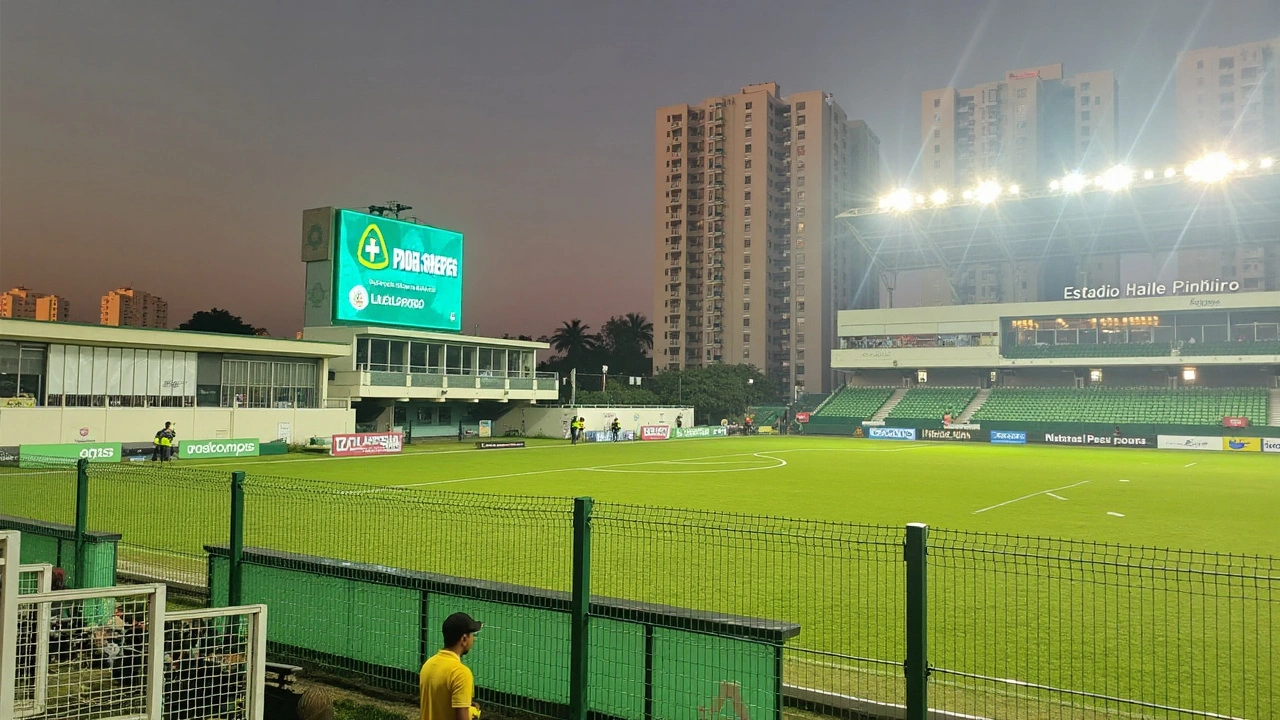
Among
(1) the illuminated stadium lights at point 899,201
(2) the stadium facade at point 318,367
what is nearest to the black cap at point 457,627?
(2) the stadium facade at point 318,367

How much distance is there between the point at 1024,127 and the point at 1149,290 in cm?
8561

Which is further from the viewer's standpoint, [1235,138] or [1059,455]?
[1235,138]

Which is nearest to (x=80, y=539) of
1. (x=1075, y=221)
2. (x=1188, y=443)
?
(x=1188, y=443)

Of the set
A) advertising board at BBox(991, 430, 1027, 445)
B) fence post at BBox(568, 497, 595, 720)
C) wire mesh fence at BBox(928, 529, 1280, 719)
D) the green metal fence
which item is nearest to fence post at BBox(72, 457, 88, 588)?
the green metal fence

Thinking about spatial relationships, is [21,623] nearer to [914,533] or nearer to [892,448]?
[914,533]

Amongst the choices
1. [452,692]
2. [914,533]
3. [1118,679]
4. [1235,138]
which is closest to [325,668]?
[452,692]

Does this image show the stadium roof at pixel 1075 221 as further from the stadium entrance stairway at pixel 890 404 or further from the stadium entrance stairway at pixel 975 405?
the stadium entrance stairway at pixel 975 405

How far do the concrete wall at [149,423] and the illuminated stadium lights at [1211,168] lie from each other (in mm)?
58611

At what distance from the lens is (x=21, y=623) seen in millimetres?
5660

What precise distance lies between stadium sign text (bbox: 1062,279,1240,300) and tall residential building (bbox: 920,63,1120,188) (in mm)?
77998

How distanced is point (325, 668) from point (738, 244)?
413ft

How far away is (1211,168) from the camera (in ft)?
191

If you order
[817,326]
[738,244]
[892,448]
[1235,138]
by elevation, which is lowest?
[892,448]

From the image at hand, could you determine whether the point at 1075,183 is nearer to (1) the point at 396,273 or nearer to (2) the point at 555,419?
(2) the point at 555,419
